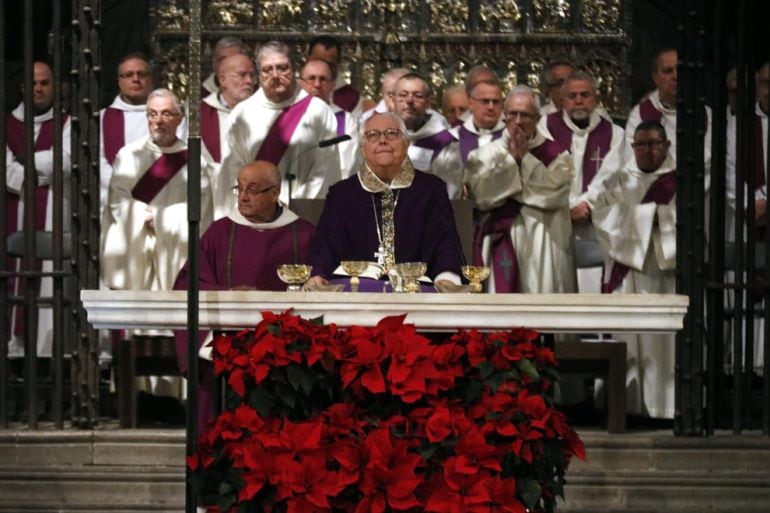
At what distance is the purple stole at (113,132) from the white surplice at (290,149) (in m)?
0.83

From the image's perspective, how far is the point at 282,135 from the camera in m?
10.3

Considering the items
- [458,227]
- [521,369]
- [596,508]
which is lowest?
[596,508]

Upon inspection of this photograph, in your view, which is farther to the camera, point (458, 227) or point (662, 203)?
point (662, 203)

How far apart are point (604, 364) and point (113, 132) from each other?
383 cm

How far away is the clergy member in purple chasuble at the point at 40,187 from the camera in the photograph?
34.2 ft

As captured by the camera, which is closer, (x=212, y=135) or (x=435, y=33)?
(x=212, y=135)

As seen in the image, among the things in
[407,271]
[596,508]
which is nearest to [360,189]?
[407,271]

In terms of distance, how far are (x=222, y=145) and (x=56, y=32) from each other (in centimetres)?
248

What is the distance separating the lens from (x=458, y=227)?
8.90 meters

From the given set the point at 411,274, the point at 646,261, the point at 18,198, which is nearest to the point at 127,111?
the point at 18,198

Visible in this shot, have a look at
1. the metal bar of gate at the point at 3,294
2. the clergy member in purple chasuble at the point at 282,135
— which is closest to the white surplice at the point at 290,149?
the clergy member in purple chasuble at the point at 282,135

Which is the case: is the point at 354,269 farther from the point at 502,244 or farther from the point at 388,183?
the point at 502,244

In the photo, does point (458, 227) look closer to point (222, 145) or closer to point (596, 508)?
point (596, 508)

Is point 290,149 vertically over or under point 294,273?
over
